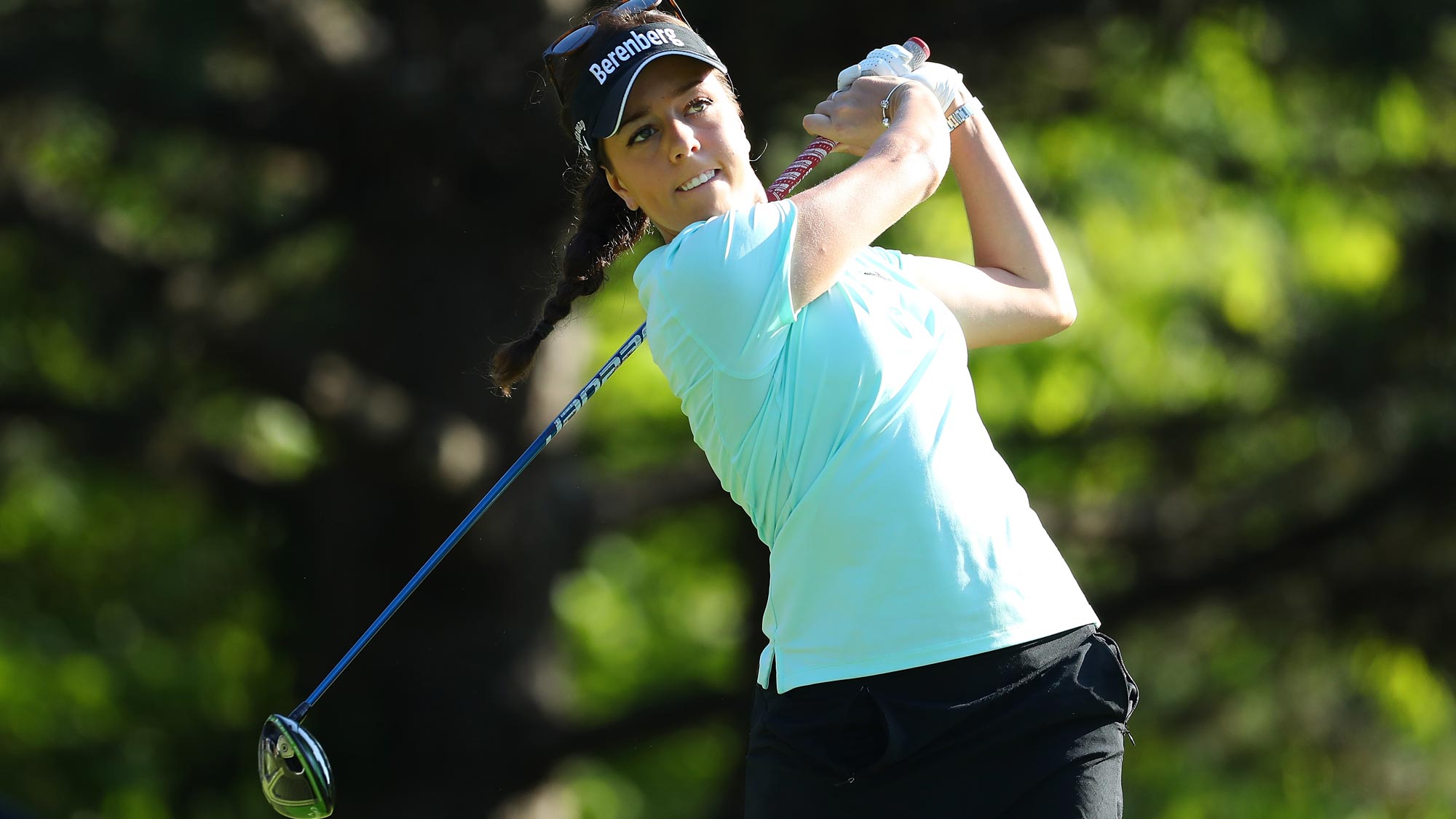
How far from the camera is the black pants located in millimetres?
1947

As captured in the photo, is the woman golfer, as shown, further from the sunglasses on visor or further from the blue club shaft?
the blue club shaft

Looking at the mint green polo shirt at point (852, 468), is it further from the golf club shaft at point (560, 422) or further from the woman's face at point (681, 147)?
the golf club shaft at point (560, 422)

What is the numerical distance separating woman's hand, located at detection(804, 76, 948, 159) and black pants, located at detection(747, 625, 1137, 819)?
0.68 m

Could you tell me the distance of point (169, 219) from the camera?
637cm

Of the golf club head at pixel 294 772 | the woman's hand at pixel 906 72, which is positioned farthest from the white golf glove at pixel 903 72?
the golf club head at pixel 294 772

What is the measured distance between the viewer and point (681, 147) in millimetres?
2205

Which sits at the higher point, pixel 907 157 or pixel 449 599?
pixel 907 157

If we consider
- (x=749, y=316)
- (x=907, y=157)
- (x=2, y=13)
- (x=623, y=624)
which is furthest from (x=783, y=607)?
(x=623, y=624)

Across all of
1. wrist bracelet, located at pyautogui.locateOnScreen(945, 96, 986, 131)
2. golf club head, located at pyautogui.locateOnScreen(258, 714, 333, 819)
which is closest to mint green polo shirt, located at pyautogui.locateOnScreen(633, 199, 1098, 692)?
wrist bracelet, located at pyautogui.locateOnScreen(945, 96, 986, 131)

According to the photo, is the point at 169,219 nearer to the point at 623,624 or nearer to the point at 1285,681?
the point at 623,624

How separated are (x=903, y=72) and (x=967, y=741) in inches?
36.1

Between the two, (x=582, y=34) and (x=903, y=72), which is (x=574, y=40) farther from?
(x=903, y=72)

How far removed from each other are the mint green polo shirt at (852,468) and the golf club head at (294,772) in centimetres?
89

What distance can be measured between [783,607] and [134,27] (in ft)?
12.4
